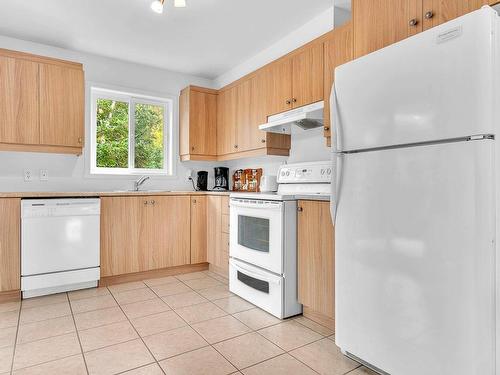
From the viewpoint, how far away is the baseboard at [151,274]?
3264mm

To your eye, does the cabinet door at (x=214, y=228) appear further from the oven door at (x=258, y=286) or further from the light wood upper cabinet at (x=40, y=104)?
the light wood upper cabinet at (x=40, y=104)

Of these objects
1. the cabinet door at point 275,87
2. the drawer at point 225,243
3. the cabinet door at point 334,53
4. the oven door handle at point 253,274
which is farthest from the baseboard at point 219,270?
the cabinet door at point 334,53

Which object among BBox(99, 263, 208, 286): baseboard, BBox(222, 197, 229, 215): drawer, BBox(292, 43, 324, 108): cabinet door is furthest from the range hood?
BBox(99, 263, 208, 286): baseboard

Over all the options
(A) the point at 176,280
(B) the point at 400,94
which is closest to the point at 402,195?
(B) the point at 400,94

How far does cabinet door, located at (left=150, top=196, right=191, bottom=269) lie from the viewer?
11.4 ft

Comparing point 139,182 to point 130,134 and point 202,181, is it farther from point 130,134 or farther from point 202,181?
point 202,181

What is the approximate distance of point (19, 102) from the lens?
3055 mm

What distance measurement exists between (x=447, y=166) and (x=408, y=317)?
661mm

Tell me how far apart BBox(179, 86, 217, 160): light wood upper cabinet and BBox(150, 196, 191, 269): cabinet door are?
0.71 meters

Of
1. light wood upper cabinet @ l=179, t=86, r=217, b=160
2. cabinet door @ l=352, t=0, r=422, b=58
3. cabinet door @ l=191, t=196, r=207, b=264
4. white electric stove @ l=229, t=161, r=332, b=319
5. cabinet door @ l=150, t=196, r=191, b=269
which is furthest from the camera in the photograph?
light wood upper cabinet @ l=179, t=86, r=217, b=160

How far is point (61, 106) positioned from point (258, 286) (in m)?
2.58

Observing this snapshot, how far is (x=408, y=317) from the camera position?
1.41m

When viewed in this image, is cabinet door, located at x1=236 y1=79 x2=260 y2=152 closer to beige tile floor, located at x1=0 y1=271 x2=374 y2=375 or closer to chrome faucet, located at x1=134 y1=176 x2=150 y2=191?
chrome faucet, located at x1=134 y1=176 x2=150 y2=191

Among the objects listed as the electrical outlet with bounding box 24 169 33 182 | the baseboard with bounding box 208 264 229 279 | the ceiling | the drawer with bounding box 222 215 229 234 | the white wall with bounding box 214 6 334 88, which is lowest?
the baseboard with bounding box 208 264 229 279
